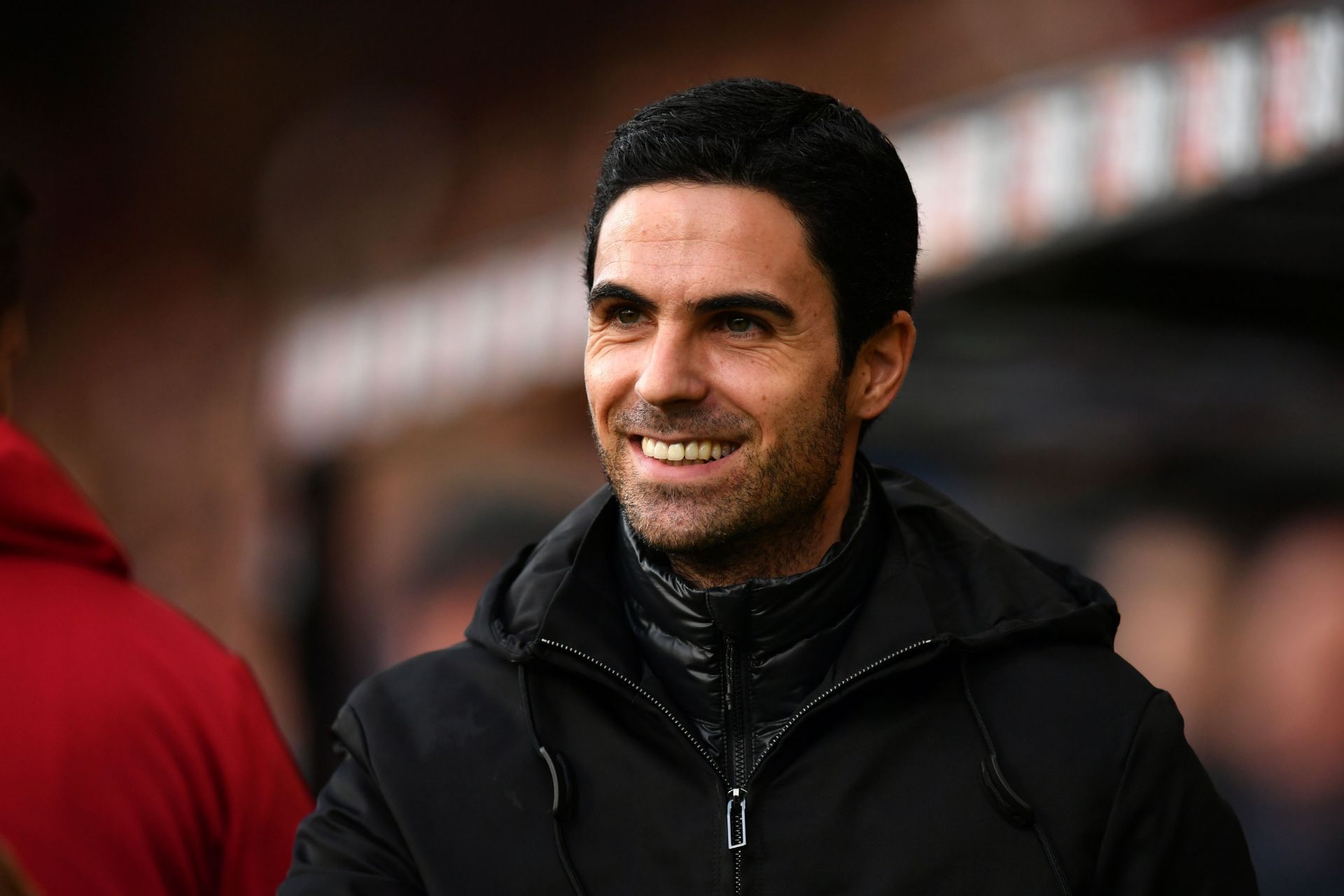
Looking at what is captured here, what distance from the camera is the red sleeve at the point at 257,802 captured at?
166cm

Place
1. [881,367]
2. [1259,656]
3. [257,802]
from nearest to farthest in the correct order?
[881,367]
[257,802]
[1259,656]

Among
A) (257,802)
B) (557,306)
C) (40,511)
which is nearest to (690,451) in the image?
(257,802)

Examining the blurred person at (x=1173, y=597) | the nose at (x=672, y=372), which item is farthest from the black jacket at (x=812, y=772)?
the blurred person at (x=1173, y=597)

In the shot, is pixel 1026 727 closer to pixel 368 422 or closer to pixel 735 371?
pixel 735 371

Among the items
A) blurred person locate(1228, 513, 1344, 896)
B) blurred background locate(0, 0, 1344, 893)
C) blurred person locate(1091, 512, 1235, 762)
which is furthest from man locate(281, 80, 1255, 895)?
blurred person locate(1091, 512, 1235, 762)

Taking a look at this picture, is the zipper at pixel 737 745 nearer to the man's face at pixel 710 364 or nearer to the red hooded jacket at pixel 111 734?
the man's face at pixel 710 364

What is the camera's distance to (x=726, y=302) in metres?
1.40

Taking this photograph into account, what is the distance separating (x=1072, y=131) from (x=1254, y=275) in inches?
47.8

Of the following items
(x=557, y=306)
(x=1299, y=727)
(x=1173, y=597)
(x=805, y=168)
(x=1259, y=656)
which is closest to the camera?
(x=805, y=168)

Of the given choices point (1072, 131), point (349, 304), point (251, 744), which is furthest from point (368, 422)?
point (251, 744)

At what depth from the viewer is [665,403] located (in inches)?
55.4

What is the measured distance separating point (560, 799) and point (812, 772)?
0.23m

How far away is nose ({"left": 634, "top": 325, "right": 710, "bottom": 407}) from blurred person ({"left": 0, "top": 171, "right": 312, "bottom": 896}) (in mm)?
673

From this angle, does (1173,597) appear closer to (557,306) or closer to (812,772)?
(557,306)
